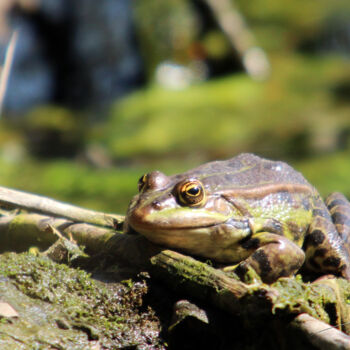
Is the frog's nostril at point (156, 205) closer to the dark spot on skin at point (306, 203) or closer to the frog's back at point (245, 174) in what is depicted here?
the frog's back at point (245, 174)

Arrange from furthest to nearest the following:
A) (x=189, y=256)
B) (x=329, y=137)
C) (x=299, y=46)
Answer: (x=299, y=46)
(x=329, y=137)
(x=189, y=256)

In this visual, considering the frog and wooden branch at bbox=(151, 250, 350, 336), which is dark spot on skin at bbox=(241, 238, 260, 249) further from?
wooden branch at bbox=(151, 250, 350, 336)

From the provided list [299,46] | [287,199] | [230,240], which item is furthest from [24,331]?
[299,46]

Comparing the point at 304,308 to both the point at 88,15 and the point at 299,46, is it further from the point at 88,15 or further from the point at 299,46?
the point at 299,46

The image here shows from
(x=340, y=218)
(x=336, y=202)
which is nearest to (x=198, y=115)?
(x=336, y=202)

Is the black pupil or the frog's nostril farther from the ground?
the black pupil

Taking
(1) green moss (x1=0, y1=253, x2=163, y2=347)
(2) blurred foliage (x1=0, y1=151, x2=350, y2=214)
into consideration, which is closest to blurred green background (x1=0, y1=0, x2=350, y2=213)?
(2) blurred foliage (x1=0, y1=151, x2=350, y2=214)
